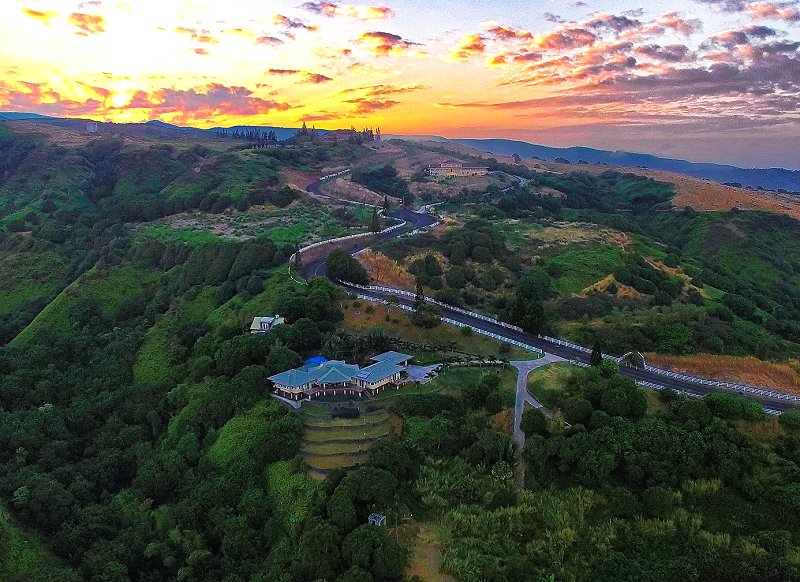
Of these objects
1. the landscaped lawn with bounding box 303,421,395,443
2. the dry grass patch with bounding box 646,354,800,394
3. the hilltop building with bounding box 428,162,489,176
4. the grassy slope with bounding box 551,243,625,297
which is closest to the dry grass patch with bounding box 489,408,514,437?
the landscaped lawn with bounding box 303,421,395,443

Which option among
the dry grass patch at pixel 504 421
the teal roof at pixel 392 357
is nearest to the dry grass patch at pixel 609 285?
the teal roof at pixel 392 357

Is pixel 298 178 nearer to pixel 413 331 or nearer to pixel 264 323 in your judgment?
pixel 264 323

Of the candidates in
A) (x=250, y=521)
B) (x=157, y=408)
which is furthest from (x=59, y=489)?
(x=250, y=521)

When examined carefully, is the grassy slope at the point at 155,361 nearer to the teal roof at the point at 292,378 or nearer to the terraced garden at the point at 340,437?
the teal roof at the point at 292,378

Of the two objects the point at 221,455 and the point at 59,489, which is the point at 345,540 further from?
the point at 59,489

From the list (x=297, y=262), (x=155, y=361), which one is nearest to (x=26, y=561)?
(x=155, y=361)

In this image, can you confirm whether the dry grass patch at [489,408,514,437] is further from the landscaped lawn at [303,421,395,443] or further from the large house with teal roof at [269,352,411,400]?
the large house with teal roof at [269,352,411,400]

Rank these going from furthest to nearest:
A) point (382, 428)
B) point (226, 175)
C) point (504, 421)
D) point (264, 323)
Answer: point (226, 175)
point (264, 323)
point (504, 421)
point (382, 428)
